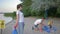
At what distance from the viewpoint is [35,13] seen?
77.5 ft

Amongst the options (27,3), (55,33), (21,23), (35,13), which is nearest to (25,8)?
(27,3)

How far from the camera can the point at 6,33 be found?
12523 millimetres

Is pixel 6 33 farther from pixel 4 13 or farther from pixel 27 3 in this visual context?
pixel 4 13

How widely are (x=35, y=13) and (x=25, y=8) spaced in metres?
2.61

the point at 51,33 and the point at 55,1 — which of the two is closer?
the point at 51,33

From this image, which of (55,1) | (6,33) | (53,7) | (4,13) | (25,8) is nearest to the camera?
(6,33)

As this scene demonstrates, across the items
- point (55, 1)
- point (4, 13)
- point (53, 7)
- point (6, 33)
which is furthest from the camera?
point (4, 13)

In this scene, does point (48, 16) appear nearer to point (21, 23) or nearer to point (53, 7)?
point (53, 7)

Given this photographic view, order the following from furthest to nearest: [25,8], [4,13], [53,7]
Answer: [4,13] < [25,8] < [53,7]

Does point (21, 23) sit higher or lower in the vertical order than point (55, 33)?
higher

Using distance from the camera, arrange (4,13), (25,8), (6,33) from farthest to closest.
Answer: (4,13)
(25,8)
(6,33)

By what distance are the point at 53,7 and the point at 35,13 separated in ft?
6.77

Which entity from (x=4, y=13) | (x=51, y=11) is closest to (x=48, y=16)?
(x=51, y=11)

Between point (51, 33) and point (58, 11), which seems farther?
point (58, 11)
